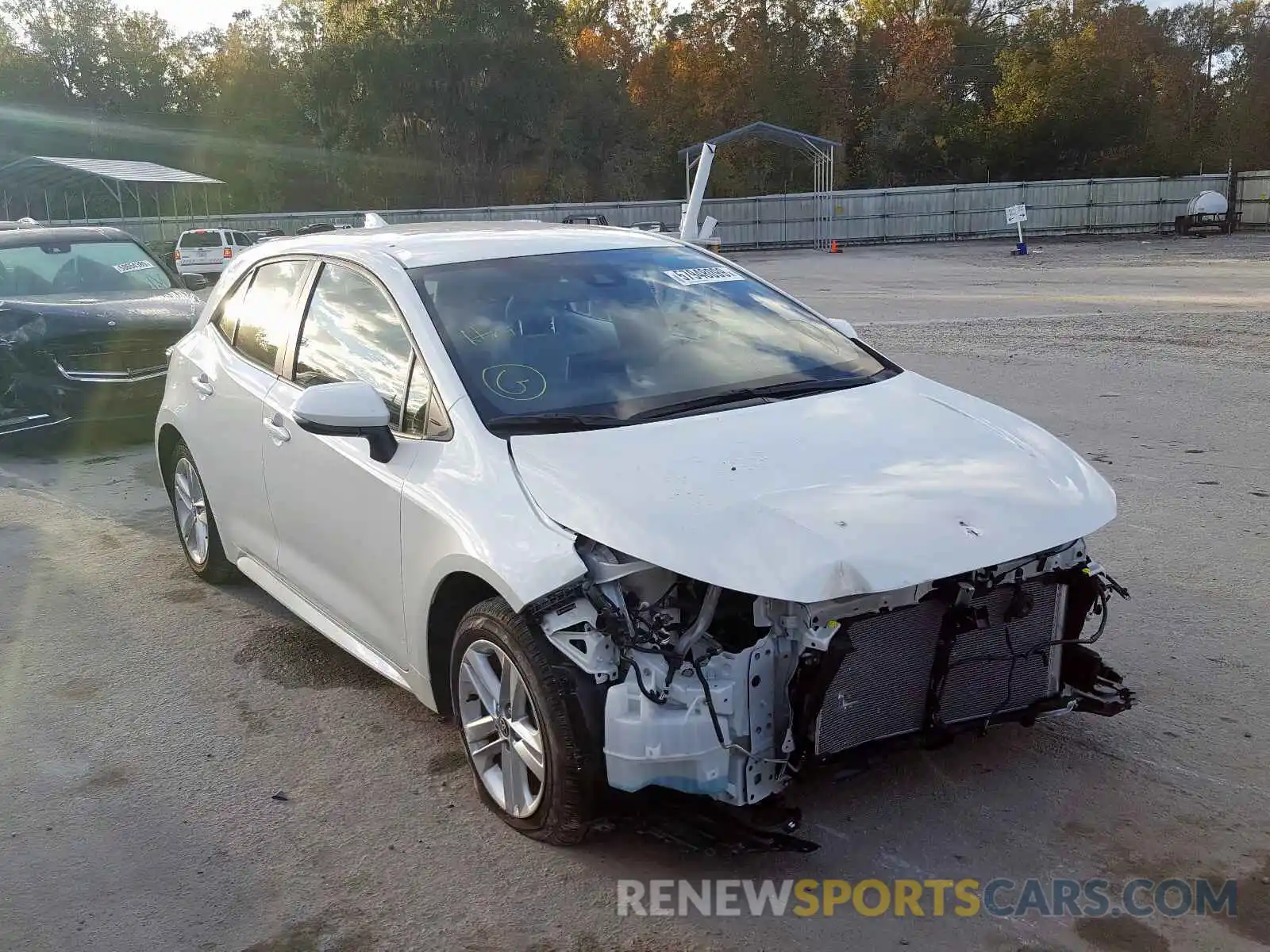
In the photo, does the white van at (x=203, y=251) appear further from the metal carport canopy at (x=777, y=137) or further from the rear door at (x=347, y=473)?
the rear door at (x=347, y=473)

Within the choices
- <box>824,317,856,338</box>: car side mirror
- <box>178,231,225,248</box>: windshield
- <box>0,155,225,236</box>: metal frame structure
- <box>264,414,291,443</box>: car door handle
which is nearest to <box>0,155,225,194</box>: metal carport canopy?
<box>0,155,225,236</box>: metal frame structure

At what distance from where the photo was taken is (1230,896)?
121 inches

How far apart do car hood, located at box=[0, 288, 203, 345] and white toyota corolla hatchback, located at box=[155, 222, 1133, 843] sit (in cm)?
545

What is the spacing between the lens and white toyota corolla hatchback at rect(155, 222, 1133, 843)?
122 inches

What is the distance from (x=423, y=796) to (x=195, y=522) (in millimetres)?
2724

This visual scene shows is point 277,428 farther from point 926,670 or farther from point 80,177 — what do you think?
point 80,177

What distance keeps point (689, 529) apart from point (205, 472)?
3.24 meters

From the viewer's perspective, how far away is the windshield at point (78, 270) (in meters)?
10.2

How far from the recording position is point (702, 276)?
4781 millimetres

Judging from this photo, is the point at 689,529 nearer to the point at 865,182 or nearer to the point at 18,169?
the point at 18,169

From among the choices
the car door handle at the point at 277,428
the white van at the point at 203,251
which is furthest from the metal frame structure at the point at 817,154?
the car door handle at the point at 277,428

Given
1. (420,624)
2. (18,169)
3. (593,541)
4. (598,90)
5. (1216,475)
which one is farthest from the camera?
(598,90)

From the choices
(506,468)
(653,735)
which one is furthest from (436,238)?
(653,735)

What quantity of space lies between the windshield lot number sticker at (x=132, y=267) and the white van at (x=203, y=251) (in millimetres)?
17838
